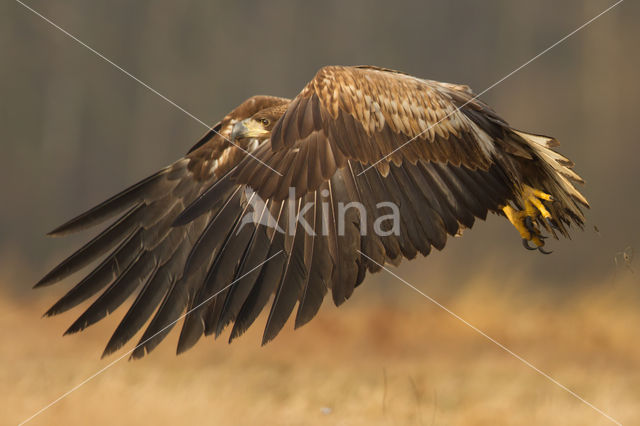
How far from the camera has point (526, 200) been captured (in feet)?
14.4

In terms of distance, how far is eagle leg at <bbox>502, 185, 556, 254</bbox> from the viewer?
434 cm

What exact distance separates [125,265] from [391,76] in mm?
2006

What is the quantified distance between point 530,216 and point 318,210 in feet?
5.91

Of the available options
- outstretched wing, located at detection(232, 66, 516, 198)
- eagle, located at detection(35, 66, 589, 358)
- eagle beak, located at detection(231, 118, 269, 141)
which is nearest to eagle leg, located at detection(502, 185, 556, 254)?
eagle, located at detection(35, 66, 589, 358)

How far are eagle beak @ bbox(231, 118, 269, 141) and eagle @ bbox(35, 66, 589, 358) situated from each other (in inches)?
29.6

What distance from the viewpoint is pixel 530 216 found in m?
4.37

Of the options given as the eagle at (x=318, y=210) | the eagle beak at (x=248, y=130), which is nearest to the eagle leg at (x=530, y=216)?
the eagle at (x=318, y=210)

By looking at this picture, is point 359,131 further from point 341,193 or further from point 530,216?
point 530,216

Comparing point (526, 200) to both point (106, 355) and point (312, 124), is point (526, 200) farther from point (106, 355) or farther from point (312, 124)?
point (106, 355)

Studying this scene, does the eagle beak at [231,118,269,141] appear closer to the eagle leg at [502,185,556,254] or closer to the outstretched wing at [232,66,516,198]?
the outstretched wing at [232,66,516,198]

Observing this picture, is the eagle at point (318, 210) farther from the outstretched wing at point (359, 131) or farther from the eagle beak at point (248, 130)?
the eagle beak at point (248, 130)

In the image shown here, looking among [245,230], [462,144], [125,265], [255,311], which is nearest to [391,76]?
[462,144]

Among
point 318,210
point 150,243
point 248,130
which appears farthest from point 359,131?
point 150,243

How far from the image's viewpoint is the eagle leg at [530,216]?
4336 millimetres
